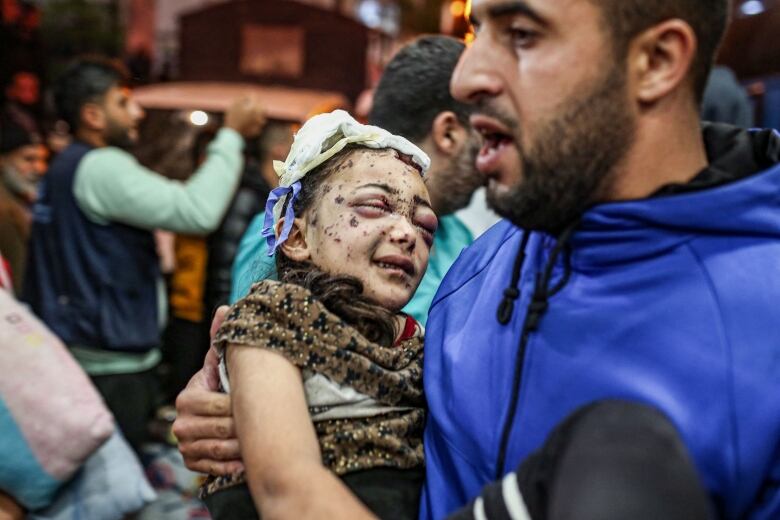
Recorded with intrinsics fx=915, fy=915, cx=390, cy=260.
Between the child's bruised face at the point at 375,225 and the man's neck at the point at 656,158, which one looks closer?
the man's neck at the point at 656,158

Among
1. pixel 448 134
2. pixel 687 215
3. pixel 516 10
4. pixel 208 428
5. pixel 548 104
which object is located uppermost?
pixel 516 10

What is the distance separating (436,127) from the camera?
9.73 feet

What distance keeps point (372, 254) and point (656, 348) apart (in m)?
0.68

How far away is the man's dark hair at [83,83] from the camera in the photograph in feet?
15.0

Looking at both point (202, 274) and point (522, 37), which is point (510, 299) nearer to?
point (522, 37)

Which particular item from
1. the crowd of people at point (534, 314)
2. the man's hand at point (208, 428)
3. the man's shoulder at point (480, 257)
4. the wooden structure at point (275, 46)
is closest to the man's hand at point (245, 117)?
the crowd of people at point (534, 314)

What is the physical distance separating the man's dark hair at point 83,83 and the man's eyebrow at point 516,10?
11.4ft

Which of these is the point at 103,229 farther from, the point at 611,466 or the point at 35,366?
the point at 611,466

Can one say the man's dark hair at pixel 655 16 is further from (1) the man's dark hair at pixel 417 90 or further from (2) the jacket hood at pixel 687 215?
(1) the man's dark hair at pixel 417 90

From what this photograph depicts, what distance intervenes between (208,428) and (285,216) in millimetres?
535

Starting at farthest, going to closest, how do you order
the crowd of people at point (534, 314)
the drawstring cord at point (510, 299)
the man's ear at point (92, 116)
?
1. the man's ear at point (92, 116)
2. the drawstring cord at point (510, 299)
3. the crowd of people at point (534, 314)

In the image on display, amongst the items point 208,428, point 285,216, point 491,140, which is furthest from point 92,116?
point 491,140

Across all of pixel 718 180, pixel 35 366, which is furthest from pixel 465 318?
pixel 35 366

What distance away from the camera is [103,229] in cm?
432
